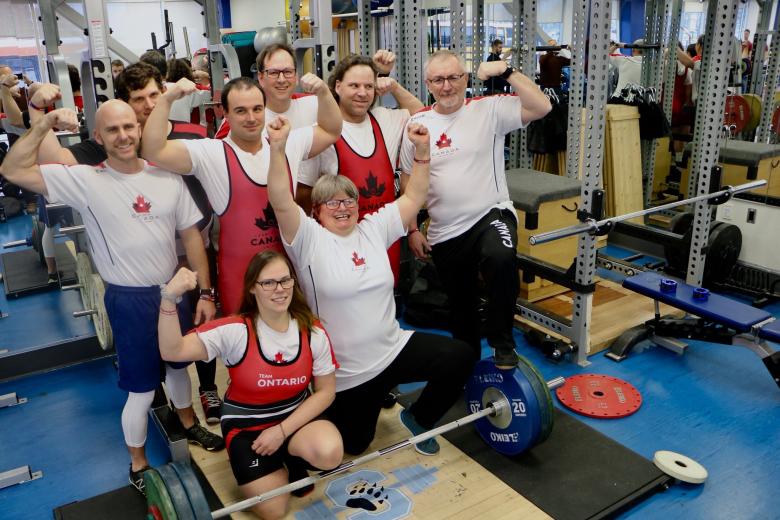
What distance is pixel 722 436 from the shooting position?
297 cm

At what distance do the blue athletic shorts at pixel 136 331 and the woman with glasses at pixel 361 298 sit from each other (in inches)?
22.6

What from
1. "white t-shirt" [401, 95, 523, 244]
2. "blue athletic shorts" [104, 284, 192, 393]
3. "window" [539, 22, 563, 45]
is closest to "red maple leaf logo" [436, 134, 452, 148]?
"white t-shirt" [401, 95, 523, 244]

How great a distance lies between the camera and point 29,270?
18.1 feet

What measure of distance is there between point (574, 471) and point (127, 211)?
210cm

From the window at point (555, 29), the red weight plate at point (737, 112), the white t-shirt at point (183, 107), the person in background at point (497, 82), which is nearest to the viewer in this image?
the white t-shirt at point (183, 107)

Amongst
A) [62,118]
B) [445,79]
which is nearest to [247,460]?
[62,118]

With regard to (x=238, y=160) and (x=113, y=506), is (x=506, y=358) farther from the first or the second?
(x=113, y=506)

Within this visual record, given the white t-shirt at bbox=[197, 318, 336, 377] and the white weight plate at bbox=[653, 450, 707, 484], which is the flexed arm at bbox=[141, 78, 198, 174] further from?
the white weight plate at bbox=[653, 450, 707, 484]

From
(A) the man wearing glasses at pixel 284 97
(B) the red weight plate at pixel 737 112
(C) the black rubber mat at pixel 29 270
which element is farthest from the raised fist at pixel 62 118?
(B) the red weight plate at pixel 737 112

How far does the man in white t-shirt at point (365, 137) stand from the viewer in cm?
266

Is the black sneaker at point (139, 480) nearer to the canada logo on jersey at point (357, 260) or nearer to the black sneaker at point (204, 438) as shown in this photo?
the black sneaker at point (204, 438)

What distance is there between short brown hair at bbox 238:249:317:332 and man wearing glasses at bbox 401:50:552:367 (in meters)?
0.77

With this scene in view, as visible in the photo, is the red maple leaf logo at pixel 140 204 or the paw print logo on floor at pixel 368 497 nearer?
the red maple leaf logo at pixel 140 204

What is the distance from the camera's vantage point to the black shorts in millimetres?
2326
